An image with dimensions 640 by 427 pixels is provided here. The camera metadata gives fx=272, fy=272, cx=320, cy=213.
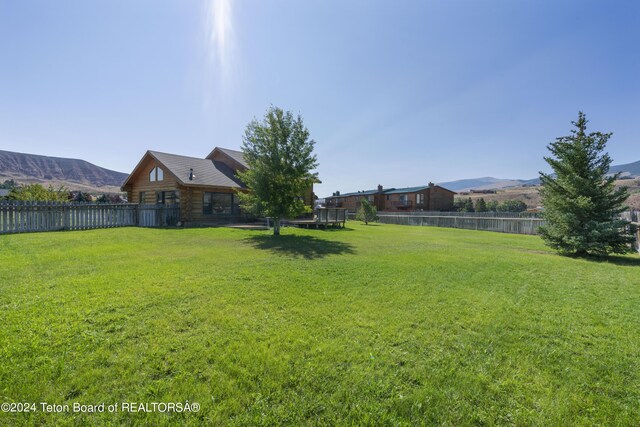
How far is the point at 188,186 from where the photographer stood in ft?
61.9

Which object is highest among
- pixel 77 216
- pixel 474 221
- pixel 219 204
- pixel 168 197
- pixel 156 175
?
pixel 156 175

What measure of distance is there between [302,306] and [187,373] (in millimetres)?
2023

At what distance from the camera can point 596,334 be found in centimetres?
373

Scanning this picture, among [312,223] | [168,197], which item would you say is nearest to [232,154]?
[168,197]

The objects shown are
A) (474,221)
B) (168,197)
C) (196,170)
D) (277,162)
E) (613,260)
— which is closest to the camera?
(613,260)

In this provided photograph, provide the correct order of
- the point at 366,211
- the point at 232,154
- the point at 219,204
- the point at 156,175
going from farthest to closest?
the point at 366,211, the point at 232,154, the point at 156,175, the point at 219,204

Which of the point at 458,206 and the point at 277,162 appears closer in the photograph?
the point at 277,162

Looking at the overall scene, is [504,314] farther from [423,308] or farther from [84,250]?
[84,250]

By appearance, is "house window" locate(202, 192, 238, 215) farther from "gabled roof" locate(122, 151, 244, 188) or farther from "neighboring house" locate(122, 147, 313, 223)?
"gabled roof" locate(122, 151, 244, 188)

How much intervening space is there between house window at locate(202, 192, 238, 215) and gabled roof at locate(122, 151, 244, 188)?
0.96 meters

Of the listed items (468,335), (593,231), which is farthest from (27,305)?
(593,231)

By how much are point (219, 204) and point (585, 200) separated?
20.6 meters

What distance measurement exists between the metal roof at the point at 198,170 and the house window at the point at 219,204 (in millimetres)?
964

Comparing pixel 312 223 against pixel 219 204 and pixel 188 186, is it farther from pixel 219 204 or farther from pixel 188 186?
pixel 188 186
